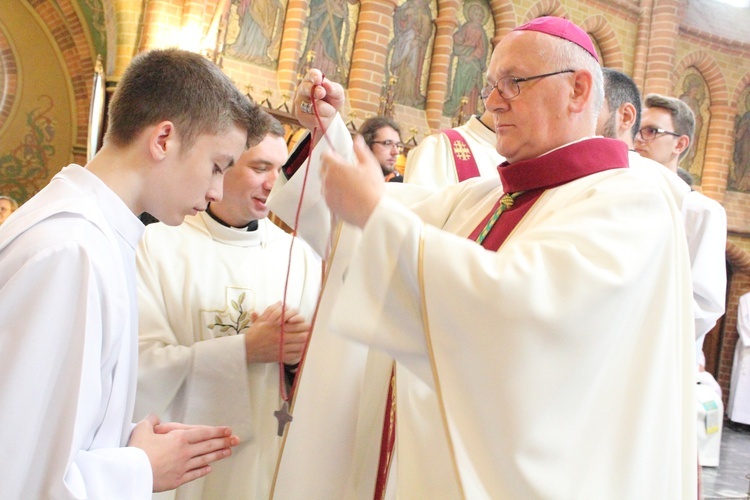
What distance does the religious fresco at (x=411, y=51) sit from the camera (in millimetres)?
10039

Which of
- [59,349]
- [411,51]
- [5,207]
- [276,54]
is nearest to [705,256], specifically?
[59,349]

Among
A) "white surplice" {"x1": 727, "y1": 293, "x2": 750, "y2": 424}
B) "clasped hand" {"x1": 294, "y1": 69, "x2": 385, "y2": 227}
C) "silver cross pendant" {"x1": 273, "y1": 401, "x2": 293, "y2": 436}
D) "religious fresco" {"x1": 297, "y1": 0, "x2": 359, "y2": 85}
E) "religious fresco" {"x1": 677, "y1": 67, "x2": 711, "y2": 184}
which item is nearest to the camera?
"clasped hand" {"x1": 294, "y1": 69, "x2": 385, "y2": 227}

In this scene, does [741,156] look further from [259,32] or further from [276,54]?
[259,32]

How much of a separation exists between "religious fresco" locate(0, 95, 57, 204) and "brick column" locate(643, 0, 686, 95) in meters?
8.89

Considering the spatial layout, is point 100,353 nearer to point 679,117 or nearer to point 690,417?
point 690,417

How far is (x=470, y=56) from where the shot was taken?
10.8 metres

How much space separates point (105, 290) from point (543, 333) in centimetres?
88

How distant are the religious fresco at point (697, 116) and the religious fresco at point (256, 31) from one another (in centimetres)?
786

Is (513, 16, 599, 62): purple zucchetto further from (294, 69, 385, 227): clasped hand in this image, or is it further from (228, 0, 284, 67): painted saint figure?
(228, 0, 284, 67): painted saint figure

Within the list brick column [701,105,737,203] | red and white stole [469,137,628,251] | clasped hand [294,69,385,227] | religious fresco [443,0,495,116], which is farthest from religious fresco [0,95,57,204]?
brick column [701,105,737,203]

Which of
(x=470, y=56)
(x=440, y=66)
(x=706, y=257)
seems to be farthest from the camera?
(x=470, y=56)

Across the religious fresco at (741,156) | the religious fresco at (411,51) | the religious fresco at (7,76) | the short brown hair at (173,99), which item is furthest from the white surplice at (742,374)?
the short brown hair at (173,99)

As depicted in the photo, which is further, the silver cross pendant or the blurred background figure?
the blurred background figure

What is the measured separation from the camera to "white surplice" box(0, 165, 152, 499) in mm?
1326
